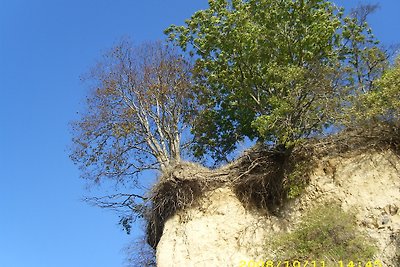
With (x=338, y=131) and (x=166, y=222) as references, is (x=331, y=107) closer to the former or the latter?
(x=338, y=131)

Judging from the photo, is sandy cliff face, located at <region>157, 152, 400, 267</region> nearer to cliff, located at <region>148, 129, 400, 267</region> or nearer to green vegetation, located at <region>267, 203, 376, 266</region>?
cliff, located at <region>148, 129, 400, 267</region>

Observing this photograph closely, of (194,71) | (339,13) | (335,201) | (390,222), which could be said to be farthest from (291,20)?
(390,222)

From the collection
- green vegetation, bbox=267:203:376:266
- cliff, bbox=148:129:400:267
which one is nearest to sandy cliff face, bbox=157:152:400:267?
cliff, bbox=148:129:400:267

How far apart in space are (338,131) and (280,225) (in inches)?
106

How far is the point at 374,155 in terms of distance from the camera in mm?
13047

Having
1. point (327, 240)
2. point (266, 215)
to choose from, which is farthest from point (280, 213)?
point (327, 240)

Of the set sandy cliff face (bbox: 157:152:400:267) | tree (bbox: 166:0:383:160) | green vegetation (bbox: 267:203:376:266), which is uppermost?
tree (bbox: 166:0:383:160)

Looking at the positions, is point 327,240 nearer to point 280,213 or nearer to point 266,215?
point 280,213

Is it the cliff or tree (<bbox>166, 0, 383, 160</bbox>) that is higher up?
tree (<bbox>166, 0, 383, 160</bbox>)

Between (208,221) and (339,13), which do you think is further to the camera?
(339,13)

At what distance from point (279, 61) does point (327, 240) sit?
16.6 feet

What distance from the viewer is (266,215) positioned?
13.7m

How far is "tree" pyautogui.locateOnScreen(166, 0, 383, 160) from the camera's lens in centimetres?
1348

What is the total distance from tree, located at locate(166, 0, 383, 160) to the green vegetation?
6.06 ft
